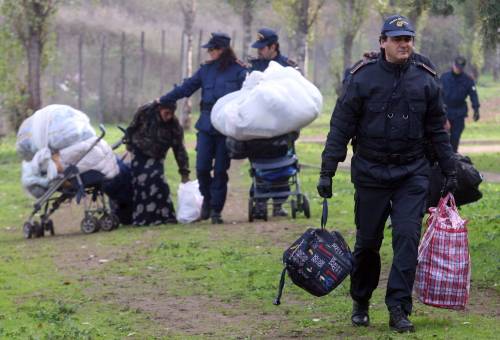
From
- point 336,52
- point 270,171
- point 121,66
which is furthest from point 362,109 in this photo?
point 336,52

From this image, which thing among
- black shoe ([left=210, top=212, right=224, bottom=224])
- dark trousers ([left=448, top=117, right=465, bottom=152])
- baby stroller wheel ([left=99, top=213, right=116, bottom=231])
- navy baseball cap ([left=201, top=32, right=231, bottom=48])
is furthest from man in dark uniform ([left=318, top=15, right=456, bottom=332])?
dark trousers ([left=448, top=117, right=465, bottom=152])

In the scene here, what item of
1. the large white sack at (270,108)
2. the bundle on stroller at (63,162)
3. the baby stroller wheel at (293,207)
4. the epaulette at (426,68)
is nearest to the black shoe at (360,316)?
the epaulette at (426,68)

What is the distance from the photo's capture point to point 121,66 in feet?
130

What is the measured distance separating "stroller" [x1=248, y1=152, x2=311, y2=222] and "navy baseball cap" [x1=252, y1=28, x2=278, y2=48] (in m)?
1.27

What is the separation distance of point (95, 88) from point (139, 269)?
3130cm

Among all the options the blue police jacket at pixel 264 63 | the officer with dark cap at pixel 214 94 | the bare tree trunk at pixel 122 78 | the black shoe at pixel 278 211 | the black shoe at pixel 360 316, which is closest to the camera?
the black shoe at pixel 360 316

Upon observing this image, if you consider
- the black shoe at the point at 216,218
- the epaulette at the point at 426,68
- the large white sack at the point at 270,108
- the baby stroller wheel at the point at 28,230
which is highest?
the epaulette at the point at 426,68

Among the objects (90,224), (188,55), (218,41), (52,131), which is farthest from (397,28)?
(188,55)

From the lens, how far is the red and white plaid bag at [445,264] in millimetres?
7910

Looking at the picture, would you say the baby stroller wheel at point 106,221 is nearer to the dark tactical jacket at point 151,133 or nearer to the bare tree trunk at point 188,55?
the dark tactical jacket at point 151,133

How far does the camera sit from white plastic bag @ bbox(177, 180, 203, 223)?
600 inches

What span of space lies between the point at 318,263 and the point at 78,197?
697 cm

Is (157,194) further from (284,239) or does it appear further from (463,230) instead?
(463,230)

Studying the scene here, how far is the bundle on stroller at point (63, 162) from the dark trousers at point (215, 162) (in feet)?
3.63
